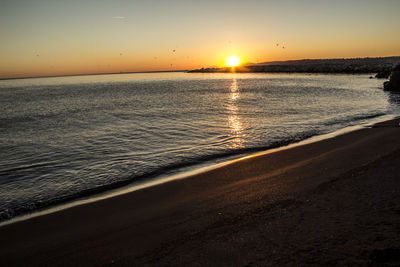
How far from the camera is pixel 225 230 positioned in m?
4.86

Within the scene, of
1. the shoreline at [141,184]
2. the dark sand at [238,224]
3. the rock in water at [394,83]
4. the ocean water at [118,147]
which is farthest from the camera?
the rock in water at [394,83]

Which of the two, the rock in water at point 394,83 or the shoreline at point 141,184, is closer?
the shoreline at point 141,184

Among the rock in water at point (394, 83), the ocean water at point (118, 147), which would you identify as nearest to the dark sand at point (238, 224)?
the ocean water at point (118, 147)

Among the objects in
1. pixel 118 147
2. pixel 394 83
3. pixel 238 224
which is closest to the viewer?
pixel 238 224

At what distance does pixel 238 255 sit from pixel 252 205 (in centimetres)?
191

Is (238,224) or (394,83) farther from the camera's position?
(394,83)

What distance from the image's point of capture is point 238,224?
5035mm

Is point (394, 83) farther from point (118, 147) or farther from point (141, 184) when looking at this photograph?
point (141, 184)

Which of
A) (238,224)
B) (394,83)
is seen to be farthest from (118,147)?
(394,83)

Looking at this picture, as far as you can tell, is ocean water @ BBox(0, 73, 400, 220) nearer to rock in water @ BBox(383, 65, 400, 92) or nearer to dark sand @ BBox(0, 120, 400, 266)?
dark sand @ BBox(0, 120, 400, 266)

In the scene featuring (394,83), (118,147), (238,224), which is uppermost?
(394,83)

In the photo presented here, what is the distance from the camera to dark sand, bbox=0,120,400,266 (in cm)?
406

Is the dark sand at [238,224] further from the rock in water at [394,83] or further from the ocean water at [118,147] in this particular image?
the rock in water at [394,83]

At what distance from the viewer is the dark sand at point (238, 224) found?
406 centimetres
